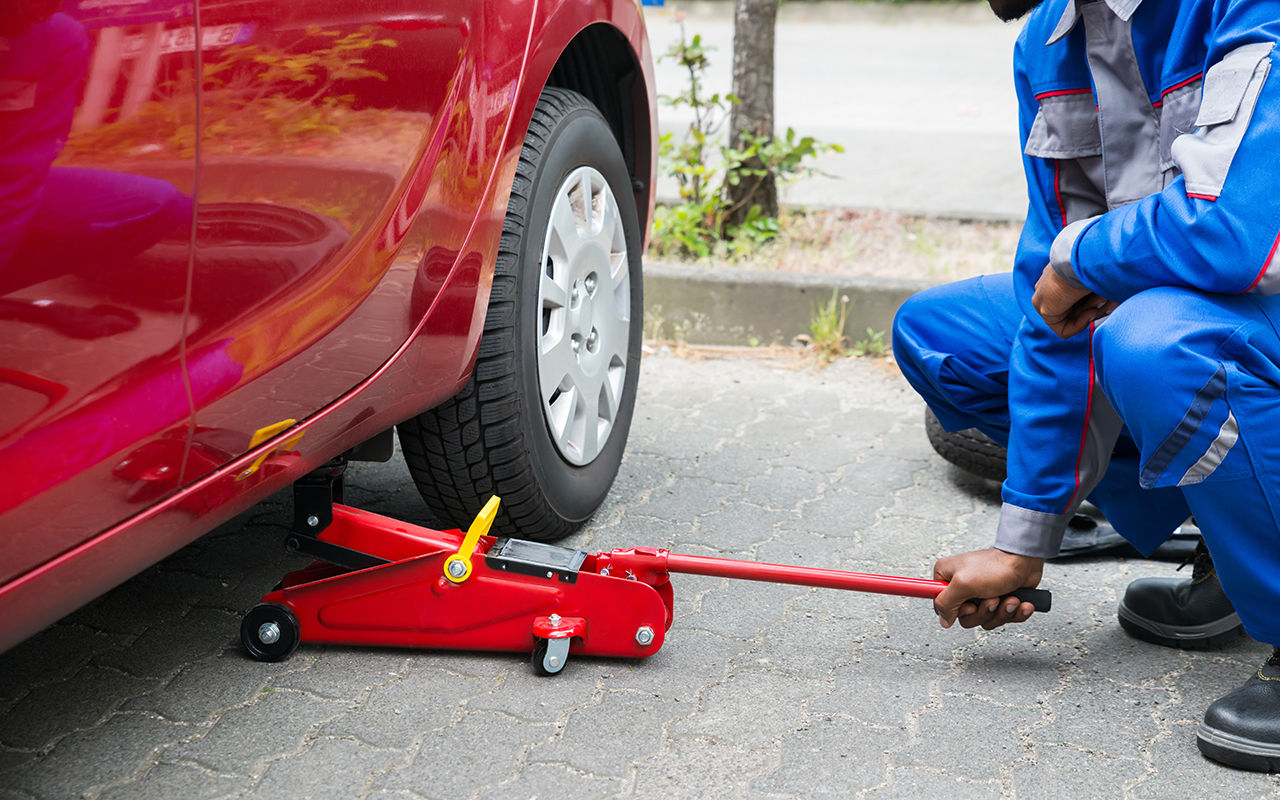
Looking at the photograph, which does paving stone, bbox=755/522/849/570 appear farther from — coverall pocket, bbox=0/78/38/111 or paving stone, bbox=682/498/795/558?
coverall pocket, bbox=0/78/38/111

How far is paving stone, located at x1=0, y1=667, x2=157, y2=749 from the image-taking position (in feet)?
5.31

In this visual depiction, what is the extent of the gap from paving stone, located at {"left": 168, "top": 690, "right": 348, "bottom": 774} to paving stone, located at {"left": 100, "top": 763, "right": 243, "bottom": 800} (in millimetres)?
21

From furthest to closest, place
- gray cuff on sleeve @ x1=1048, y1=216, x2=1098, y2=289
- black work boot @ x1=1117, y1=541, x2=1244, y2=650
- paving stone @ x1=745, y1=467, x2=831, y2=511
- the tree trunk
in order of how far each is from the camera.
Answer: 1. the tree trunk
2. paving stone @ x1=745, y1=467, x2=831, y2=511
3. black work boot @ x1=1117, y1=541, x2=1244, y2=650
4. gray cuff on sleeve @ x1=1048, y1=216, x2=1098, y2=289

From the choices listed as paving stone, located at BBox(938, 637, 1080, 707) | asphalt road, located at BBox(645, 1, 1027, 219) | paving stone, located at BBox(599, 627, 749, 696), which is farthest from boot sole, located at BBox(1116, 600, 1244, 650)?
asphalt road, located at BBox(645, 1, 1027, 219)

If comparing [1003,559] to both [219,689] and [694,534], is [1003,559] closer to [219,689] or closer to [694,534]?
[694,534]

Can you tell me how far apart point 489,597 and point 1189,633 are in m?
1.14

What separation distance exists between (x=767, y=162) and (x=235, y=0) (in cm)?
326

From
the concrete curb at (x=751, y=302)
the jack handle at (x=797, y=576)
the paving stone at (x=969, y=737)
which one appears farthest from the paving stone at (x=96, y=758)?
the concrete curb at (x=751, y=302)

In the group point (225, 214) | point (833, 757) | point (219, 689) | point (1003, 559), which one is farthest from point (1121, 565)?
point (225, 214)

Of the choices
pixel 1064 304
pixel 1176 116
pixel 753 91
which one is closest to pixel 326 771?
pixel 1064 304

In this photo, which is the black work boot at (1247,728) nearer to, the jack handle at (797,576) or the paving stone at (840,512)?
the jack handle at (797,576)

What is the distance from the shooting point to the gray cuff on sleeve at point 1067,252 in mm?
1674

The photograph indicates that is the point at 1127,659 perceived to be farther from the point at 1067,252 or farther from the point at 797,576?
the point at 1067,252

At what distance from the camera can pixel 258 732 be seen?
1638 mm
